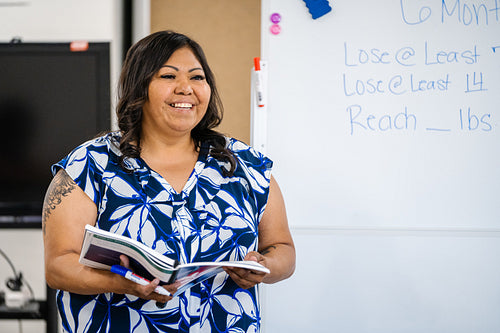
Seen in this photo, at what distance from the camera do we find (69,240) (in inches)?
41.3

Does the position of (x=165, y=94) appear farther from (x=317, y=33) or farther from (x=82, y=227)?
(x=317, y=33)

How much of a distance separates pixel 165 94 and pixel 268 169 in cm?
35

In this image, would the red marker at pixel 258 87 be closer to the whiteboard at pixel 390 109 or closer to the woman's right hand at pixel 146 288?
the whiteboard at pixel 390 109

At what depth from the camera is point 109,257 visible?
0.94m

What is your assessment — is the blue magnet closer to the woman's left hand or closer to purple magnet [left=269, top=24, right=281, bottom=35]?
purple magnet [left=269, top=24, right=281, bottom=35]

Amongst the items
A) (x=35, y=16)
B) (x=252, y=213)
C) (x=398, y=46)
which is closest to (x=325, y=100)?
(x=398, y=46)

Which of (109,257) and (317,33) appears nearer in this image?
(109,257)

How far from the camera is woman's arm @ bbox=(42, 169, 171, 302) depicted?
3.34ft

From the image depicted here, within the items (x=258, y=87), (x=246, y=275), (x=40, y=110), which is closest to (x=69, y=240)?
(x=246, y=275)

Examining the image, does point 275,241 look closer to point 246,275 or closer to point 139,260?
point 246,275

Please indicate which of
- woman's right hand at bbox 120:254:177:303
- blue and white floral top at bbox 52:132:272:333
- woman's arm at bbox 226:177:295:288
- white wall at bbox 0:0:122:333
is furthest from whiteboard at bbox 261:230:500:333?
white wall at bbox 0:0:122:333

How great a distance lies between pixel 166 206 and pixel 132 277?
244 millimetres

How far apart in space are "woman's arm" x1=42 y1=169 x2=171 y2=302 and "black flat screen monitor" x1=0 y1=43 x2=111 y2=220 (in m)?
1.14

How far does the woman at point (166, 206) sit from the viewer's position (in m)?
1.07
